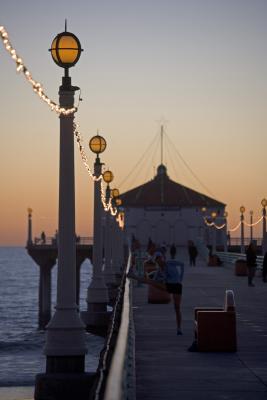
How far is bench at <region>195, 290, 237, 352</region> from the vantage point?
1748 cm

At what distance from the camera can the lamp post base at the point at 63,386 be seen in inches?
582

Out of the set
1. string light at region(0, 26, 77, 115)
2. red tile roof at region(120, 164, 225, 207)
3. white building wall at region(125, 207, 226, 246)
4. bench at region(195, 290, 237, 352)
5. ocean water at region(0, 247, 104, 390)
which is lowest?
ocean water at region(0, 247, 104, 390)

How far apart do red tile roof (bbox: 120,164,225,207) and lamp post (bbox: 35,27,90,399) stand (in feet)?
→ 467

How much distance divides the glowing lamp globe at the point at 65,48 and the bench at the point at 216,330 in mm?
5093

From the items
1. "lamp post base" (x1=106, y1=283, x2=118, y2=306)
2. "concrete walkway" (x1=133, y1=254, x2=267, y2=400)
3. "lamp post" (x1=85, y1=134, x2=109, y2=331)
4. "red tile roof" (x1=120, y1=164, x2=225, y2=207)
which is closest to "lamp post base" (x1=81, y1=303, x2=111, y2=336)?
"lamp post" (x1=85, y1=134, x2=109, y2=331)

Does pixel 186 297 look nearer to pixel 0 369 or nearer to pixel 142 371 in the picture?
pixel 0 369

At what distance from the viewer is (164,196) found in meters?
164

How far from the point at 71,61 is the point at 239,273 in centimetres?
4271

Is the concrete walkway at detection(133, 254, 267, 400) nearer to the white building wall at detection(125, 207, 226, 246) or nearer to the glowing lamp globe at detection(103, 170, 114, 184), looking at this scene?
the glowing lamp globe at detection(103, 170, 114, 184)

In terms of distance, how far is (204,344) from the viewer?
1766cm

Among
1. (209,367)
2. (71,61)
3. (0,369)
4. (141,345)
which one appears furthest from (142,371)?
(0,369)

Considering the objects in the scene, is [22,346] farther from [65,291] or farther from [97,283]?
[65,291]

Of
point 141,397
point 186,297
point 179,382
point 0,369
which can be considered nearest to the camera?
point 141,397

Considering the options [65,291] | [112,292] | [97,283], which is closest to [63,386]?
[65,291]
